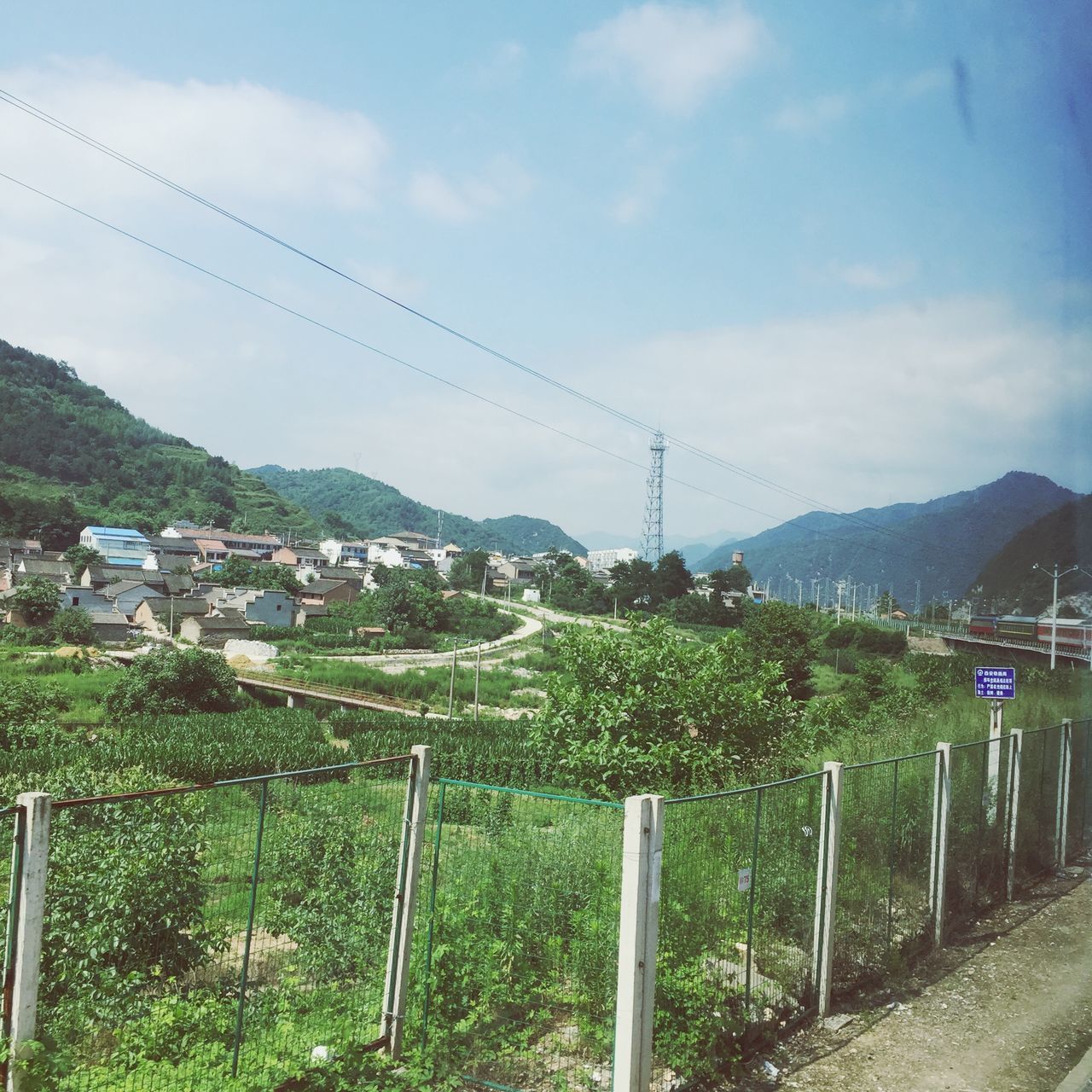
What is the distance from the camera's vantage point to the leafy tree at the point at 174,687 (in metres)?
47.9

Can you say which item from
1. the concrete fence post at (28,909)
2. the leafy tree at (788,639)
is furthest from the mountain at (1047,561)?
the leafy tree at (788,639)

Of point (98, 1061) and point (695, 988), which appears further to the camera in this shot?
point (695, 988)

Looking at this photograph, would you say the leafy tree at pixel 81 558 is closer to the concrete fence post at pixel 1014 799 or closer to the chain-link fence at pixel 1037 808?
the chain-link fence at pixel 1037 808

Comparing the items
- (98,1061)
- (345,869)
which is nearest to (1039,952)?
(345,869)

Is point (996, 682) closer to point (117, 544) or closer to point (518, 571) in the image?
point (117, 544)

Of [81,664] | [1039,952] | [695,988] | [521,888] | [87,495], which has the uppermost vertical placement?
[87,495]

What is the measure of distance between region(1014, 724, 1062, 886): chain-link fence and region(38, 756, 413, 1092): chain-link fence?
8290 millimetres

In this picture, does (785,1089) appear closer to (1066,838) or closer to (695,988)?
(695,988)

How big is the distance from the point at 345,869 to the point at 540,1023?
61.9 inches

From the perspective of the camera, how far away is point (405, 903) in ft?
17.1

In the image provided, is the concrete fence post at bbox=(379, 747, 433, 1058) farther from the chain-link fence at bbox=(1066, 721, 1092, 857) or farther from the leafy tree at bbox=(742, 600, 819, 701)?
the leafy tree at bbox=(742, 600, 819, 701)

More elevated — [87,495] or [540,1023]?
[87,495]

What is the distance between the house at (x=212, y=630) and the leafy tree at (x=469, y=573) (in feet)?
154

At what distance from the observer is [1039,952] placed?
8.07 m
